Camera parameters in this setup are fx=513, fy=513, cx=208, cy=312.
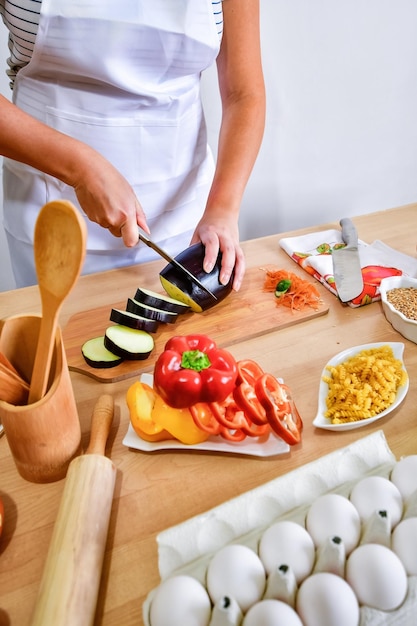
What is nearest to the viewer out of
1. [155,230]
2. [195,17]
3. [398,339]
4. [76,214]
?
[76,214]

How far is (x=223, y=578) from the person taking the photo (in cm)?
62

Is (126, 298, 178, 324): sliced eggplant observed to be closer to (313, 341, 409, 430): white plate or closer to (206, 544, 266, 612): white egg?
(313, 341, 409, 430): white plate

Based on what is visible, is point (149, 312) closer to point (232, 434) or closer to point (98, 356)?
point (98, 356)

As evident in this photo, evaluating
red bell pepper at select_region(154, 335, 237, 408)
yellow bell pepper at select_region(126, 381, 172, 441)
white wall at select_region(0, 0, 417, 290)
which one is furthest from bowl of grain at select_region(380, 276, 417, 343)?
white wall at select_region(0, 0, 417, 290)

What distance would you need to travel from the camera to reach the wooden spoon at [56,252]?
610mm

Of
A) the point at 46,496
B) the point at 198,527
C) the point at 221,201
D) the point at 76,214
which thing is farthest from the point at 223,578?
the point at 221,201

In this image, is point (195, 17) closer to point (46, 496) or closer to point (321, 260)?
point (321, 260)

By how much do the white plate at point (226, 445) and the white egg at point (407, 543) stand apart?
25 cm

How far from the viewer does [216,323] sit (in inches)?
48.6

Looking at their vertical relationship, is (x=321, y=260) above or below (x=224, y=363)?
below

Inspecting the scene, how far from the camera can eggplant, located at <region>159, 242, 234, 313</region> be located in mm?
1229

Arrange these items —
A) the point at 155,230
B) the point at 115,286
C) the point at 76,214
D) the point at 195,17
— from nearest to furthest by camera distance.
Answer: the point at 76,214
the point at 195,17
the point at 115,286
the point at 155,230

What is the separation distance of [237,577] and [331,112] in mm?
2215

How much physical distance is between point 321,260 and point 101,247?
63 centimetres
